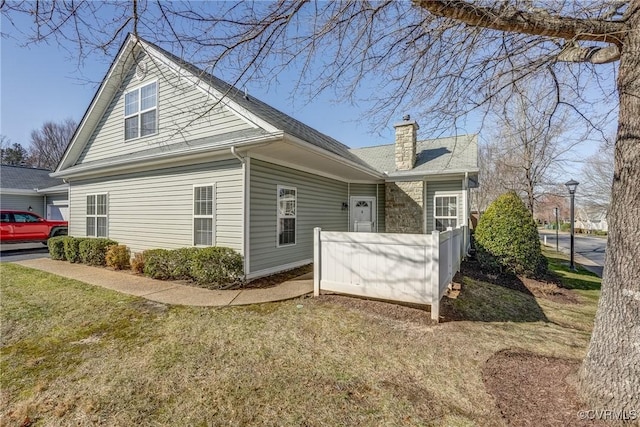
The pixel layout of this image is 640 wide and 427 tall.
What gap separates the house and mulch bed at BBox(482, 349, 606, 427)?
305 cm

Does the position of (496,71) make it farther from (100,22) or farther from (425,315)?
(100,22)

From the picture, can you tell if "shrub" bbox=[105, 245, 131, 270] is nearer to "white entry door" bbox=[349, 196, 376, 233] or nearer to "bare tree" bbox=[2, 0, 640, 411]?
"bare tree" bbox=[2, 0, 640, 411]

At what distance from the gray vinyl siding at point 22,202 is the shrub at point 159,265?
17.4 m

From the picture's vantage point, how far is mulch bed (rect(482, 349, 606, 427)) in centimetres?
238

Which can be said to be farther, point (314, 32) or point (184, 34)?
point (314, 32)

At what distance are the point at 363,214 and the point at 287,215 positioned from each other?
488 cm

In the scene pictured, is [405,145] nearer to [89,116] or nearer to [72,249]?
[89,116]

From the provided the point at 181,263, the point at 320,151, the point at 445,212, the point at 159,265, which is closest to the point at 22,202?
the point at 159,265

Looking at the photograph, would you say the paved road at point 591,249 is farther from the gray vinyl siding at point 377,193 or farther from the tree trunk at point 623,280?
the tree trunk at point 623,280

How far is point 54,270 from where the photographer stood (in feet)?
26.2

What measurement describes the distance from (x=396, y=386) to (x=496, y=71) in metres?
4.16

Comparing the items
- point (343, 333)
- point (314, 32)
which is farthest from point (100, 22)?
point (343, 333)

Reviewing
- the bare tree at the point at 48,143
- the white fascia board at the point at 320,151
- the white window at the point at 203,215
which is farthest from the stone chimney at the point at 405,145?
the bare tree at the point at 48,143

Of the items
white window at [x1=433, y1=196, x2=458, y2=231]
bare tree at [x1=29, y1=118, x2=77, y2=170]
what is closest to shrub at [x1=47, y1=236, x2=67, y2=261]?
white window at [x1=433, y1=196, x2=458, y2=231]
